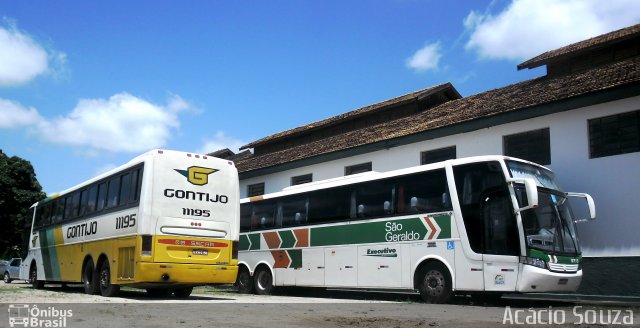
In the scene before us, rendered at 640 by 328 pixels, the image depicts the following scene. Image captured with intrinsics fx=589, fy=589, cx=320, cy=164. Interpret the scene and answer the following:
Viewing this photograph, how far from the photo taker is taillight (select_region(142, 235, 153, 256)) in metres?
12.8

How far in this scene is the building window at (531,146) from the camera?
16.6 metres

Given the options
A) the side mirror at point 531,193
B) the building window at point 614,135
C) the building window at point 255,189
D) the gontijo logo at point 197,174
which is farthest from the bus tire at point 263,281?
the building window at point 614,135

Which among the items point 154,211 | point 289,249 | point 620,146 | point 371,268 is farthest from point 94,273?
point 620,146

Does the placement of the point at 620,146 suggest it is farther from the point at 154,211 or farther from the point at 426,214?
the point at 154,211

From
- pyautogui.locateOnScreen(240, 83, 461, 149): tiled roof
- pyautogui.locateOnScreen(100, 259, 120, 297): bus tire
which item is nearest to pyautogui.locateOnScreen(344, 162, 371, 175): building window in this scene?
pyautogui.locateOnScreen(240, 83, 461, 149): tiled roof

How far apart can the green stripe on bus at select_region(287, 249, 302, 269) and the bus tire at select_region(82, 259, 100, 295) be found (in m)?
5.49

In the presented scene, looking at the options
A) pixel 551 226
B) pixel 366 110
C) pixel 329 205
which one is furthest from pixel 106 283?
pixel 366 110

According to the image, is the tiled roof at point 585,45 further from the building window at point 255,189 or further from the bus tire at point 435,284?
the building window at point 255,189

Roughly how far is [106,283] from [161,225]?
8.26ft

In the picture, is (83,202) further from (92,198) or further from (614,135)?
(614,135)

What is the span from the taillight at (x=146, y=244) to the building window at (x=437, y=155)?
33.1ft

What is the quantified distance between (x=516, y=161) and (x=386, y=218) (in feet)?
11.5

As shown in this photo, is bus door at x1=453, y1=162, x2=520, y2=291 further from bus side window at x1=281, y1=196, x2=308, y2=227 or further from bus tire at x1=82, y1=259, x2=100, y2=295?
bus tire at x1=82, y1=259, x2=100, y2=295

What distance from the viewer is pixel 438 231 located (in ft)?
43.9
